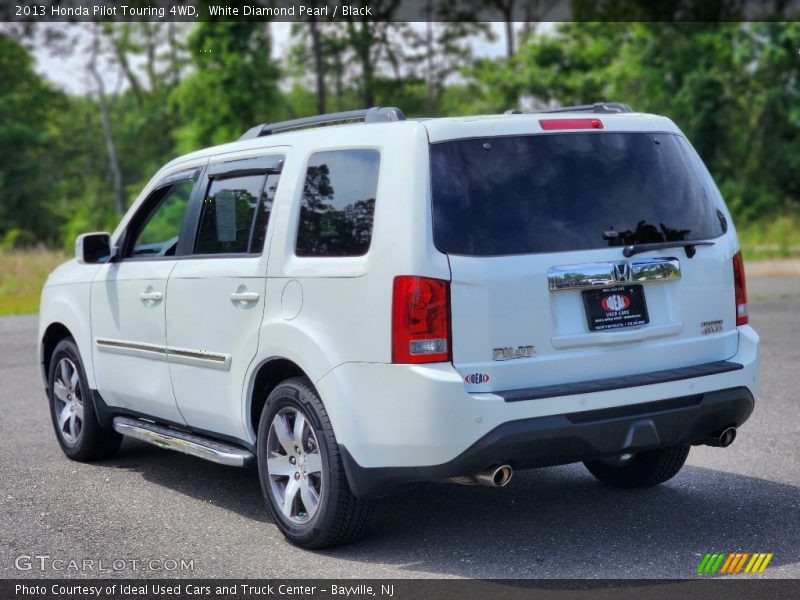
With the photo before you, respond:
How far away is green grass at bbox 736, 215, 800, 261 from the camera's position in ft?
94.8

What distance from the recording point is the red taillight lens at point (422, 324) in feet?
15.2

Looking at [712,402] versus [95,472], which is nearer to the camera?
[712,402]

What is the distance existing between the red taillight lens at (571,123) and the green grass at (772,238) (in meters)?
24.5

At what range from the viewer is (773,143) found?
38.9 m

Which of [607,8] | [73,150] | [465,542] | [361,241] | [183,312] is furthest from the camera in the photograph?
[73,150]

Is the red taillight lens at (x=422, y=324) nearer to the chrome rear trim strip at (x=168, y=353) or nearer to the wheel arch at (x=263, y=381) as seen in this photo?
the wheel arch at (x=263, y=381)

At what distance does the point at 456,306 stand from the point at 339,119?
137cm

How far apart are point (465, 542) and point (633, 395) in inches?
43.6

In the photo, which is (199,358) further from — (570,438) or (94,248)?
(570,438)

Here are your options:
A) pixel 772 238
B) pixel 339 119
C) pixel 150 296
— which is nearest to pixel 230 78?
pixel 772 238

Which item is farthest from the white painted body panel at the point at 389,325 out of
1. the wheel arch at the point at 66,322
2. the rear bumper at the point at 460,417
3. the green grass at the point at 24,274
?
the green grass at the point at 24,274

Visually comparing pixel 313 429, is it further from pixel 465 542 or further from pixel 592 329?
pixel 592 329

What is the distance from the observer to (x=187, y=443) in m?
6.00

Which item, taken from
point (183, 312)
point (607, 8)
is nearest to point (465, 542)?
point (183, 312)
